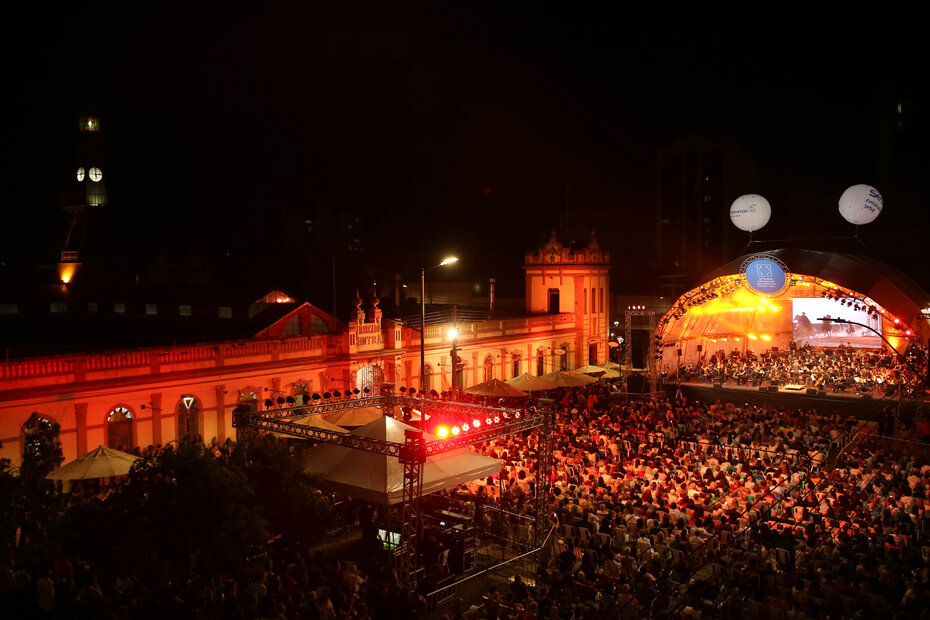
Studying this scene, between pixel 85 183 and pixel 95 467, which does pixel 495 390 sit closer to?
pixel 95 467

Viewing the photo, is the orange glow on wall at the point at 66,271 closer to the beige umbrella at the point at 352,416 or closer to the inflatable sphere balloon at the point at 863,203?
the beige umbrella at the point at 352,416

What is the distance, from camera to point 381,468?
14531 millimetres

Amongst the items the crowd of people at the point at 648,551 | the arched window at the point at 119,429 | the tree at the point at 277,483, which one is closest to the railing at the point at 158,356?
the arched window at the point at 119,429

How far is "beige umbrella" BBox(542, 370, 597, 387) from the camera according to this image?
31.6m

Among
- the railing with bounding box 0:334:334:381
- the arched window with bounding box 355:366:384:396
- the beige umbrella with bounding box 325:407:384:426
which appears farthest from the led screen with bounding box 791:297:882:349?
the railing with bounding box 0:334:334:381

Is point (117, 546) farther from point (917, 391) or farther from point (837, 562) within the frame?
point (917, 391)

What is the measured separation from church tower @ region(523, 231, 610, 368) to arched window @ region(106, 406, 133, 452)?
27874mm

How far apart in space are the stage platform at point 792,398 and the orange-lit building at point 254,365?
29.3 ft

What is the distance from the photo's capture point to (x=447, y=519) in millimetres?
15781

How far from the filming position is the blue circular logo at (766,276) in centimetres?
3219

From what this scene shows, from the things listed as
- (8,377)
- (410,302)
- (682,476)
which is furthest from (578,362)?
(8,377)

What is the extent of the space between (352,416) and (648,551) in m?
11.4

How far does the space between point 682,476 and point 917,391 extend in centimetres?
1667

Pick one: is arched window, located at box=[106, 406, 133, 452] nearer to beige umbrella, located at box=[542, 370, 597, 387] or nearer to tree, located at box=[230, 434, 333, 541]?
tree, located at box=[230, 434, 333, 541]
